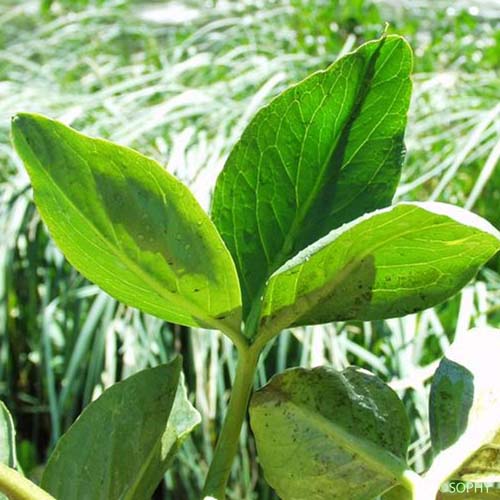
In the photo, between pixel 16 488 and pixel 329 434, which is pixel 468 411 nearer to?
pixel 329 434

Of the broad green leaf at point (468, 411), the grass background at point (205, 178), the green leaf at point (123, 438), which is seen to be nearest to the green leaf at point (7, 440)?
the green leaf at point (123, 438)

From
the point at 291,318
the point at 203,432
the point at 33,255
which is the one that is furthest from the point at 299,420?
the point at 33,255

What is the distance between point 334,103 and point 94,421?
14 cm

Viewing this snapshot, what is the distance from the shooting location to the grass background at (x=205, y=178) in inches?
55.2

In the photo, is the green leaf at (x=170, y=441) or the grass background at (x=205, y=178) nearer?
the green leaf at (x=170, y=441)

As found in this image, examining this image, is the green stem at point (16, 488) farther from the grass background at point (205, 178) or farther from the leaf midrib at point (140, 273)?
the grass background at point (205, 178)

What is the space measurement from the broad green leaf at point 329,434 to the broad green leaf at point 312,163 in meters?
0.04

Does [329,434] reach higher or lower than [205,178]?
higher

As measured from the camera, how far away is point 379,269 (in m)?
0.30

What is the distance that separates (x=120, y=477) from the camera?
1.06 ft

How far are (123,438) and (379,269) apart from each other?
11 cm

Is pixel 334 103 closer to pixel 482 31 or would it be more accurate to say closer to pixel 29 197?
pixel 29 197

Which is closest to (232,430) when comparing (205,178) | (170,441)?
(170,441)

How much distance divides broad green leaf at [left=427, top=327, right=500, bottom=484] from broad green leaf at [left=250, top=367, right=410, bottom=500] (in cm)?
1
